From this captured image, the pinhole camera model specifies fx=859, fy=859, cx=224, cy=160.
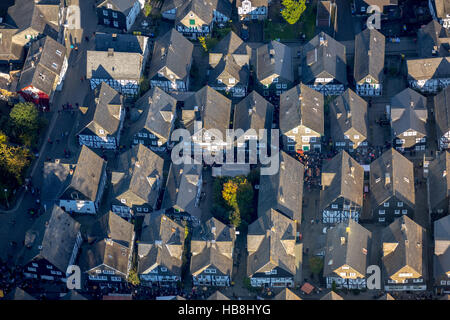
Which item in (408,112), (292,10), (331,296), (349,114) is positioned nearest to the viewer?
(331,296)

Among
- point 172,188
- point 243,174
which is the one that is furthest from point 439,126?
point 172,188

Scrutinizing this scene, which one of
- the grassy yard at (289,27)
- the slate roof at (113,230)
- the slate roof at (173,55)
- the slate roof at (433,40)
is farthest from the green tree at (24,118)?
the slate roof at (433,40)

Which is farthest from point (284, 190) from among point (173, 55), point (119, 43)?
point (119, 43)

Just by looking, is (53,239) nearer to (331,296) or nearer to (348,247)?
(331,296)

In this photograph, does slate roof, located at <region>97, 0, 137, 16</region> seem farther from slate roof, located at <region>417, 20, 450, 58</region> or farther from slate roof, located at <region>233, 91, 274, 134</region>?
slate roof, located at <region>417, 20, 450, 58</region>

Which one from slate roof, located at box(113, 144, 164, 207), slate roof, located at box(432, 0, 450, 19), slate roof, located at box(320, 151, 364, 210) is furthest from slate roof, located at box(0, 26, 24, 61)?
slate roof, located at box(432, 0, 450, 19)

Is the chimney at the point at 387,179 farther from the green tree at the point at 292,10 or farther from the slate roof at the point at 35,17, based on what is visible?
the slate roof at the point at 35,17
